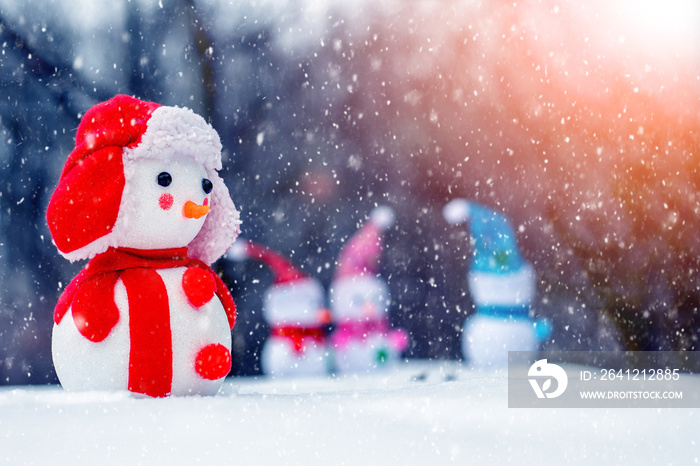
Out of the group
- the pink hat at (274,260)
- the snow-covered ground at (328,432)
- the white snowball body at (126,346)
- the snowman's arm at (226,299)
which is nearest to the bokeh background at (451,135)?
the pink hat at (274,260)

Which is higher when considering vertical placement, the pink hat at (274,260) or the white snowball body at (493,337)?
the pink hat at (274,260)

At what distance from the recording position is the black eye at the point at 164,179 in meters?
0.96

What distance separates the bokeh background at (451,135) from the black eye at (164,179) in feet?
1.58

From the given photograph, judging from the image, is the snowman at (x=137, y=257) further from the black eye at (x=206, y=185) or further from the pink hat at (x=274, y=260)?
the pink hat at (x=274, y=260)

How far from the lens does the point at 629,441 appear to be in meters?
0.71

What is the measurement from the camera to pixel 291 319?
1.45 meters

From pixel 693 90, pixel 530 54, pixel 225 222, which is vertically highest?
pixel 530 54

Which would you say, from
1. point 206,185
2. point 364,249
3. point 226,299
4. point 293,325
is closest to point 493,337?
point 364,249

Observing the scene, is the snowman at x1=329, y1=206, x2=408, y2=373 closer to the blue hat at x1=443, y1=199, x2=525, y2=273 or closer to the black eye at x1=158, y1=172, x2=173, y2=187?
the blue hat at x1=443, y1=199, x2=525, y2=273

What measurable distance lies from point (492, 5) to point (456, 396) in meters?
0.95

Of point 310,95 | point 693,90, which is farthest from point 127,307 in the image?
point 693,90

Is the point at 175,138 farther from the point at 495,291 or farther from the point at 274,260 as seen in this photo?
the point at 495,291

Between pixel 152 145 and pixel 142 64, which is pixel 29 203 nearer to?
pixel 142 64

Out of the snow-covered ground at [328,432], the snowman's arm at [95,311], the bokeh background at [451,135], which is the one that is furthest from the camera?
the bokeh background at [451,135]
